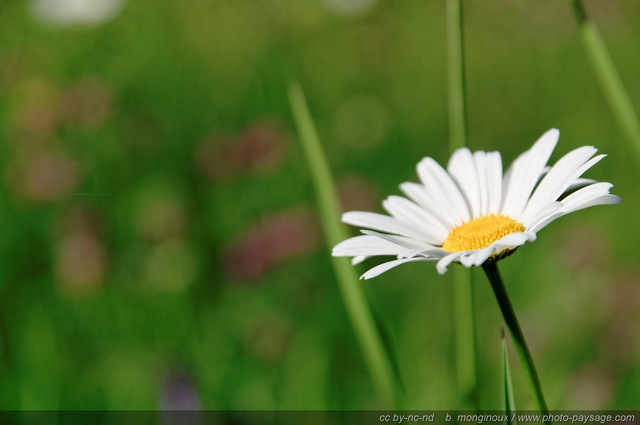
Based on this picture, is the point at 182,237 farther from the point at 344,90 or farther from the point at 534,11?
the point at 534,11

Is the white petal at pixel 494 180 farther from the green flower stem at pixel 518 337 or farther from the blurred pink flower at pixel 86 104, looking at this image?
the blurred pink flower at pixel 86 104

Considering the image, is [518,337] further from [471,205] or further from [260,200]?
[260,200]

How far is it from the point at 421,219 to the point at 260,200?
0.65m

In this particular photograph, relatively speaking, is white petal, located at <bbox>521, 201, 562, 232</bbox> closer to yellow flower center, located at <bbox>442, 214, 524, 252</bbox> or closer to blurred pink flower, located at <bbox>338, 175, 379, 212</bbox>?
yellow flower center, located at <bbox>442, 214, 524, 252</bbox>

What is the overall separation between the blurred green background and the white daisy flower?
0.08 m

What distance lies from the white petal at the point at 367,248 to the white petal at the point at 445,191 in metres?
0.07

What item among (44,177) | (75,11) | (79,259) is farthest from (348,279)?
(75,11)

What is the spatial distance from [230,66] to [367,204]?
530mm

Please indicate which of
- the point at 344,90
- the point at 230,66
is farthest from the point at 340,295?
the point at 230,66

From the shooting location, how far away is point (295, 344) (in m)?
0.77

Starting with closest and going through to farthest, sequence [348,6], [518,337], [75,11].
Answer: [518,337] < [75,11] < [348,6]

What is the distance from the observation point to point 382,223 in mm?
339

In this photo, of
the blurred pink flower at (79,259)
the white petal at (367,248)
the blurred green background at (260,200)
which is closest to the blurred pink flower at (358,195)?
the blurred green background at (260,200)

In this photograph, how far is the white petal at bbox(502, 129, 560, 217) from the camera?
1.09 ft
